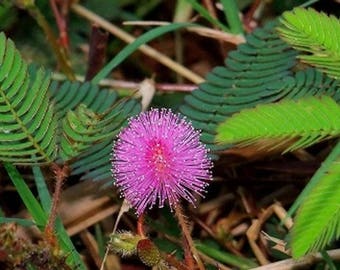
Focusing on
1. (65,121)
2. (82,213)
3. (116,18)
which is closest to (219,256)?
(82,213)

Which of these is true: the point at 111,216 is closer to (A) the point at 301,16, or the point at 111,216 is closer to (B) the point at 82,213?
(B) the point at 82,213

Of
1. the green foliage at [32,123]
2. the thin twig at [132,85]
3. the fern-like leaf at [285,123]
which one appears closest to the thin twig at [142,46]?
the thin twig at [132,85]

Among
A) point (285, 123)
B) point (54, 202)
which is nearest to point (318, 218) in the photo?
point (285, 123)

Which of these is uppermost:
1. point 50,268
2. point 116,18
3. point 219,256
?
point 116,18

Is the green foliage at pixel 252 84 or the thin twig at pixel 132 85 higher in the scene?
the thin twig at pixel 132 85

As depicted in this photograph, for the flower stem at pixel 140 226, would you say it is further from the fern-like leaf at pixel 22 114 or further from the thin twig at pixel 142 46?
the thin twig at pixel 142 46

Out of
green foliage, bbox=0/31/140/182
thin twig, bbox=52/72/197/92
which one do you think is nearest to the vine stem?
green foliage, bbox=0/31/140/182

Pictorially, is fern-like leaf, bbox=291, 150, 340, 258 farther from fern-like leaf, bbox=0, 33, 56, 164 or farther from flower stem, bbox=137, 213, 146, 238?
fern-like leaf, bbox=0, 33, 56, 164
